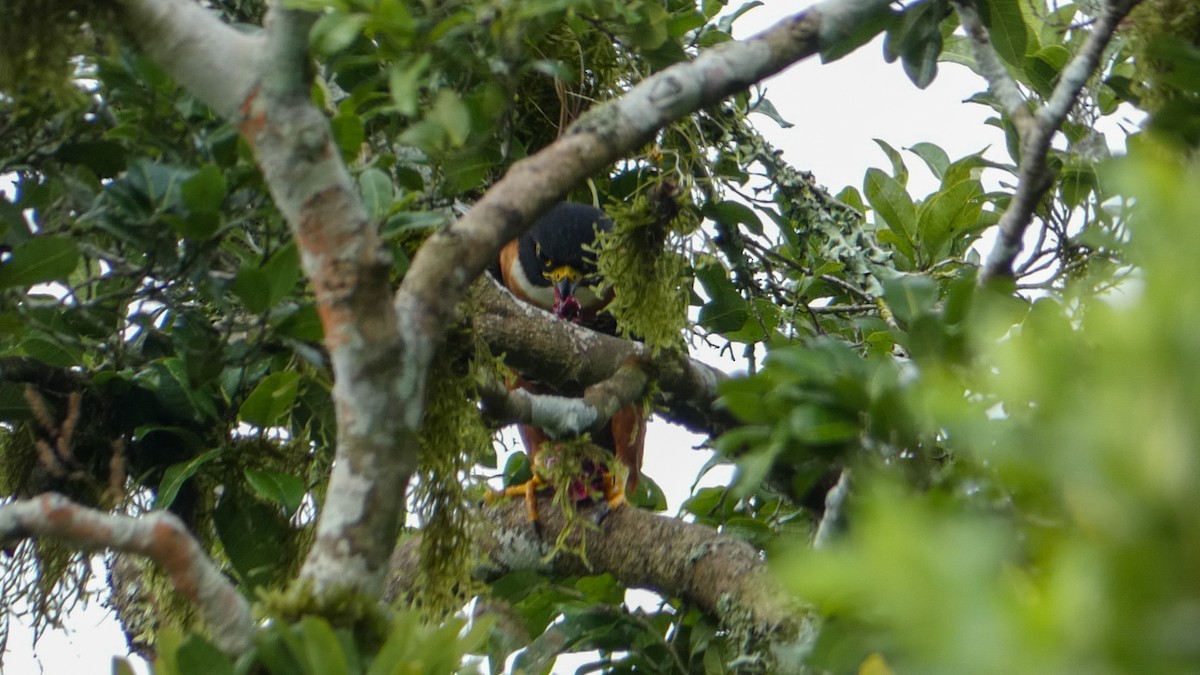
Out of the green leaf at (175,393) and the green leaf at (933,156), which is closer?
the green leaf at (175,393)

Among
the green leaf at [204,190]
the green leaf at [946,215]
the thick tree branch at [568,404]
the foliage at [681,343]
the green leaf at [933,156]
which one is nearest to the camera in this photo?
the foliage at [681,343]

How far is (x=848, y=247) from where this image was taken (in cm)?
257

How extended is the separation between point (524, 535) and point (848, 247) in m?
0.99

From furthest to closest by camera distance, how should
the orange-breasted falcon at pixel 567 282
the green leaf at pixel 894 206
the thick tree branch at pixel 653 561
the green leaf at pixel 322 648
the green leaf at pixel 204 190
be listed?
1. the orange-breasted falcon at pixel 567 282
2. the green leaf at pixel 894 206
3. the thick tree branch at pixel 653 561
4. the green leaf at pixel 204 190
5. the green leaf at pixel 322 648

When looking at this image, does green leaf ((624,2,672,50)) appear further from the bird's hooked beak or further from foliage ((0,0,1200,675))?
the bird's hooked beak

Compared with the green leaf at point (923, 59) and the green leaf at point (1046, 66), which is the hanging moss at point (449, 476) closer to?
the green leaf at point (923, 59)

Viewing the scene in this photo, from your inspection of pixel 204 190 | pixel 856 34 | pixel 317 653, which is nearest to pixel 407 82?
pixel 204 190

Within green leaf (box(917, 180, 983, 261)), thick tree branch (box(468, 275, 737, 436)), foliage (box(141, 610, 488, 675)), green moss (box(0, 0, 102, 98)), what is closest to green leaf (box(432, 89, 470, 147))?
green moss (box(0, 0, 102, 98))

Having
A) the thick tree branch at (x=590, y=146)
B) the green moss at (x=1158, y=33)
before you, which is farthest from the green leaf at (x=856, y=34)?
the green moss at (x=1158, y=33)

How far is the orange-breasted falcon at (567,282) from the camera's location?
133 inches

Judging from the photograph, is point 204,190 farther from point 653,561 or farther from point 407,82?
point 653,561

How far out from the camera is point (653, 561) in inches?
108

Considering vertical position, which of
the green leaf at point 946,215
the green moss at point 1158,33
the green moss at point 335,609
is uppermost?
the green leaf at point 946,215

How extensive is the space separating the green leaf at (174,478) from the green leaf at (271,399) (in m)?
0.12
